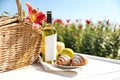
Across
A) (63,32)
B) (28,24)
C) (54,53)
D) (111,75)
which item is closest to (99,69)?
(111,75)

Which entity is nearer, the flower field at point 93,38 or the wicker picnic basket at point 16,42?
the wicker picnic basket at point 16,42

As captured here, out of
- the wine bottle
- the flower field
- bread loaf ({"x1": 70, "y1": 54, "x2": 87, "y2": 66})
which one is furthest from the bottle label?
the flower field

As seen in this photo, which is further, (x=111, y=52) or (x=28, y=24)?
(x=111, y=52)

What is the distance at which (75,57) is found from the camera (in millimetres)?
1551

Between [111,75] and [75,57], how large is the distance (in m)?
0.21

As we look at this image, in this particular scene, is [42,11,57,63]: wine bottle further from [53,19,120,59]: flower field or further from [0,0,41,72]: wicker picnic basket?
[53,19,120,59]: flower field

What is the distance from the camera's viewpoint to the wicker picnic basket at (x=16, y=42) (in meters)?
1.44

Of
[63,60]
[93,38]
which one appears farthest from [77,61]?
[93,38]

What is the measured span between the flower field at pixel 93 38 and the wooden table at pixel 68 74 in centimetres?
390

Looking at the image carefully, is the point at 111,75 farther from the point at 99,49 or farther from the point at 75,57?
the point at 99,49

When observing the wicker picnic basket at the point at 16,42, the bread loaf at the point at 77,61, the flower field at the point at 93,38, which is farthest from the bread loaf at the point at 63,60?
the flower field at the point at 93,38

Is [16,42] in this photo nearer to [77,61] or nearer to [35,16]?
[35,16]

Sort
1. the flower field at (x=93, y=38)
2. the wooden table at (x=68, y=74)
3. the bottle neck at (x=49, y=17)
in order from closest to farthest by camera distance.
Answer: the wooden table at (x=68, y=74) < the bottle neck at (x=49, y=17) < the flower field at (x=93, y=38)

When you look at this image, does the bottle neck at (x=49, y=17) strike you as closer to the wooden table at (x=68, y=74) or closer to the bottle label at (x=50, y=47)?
the bottle label at (x=50, y=47)
